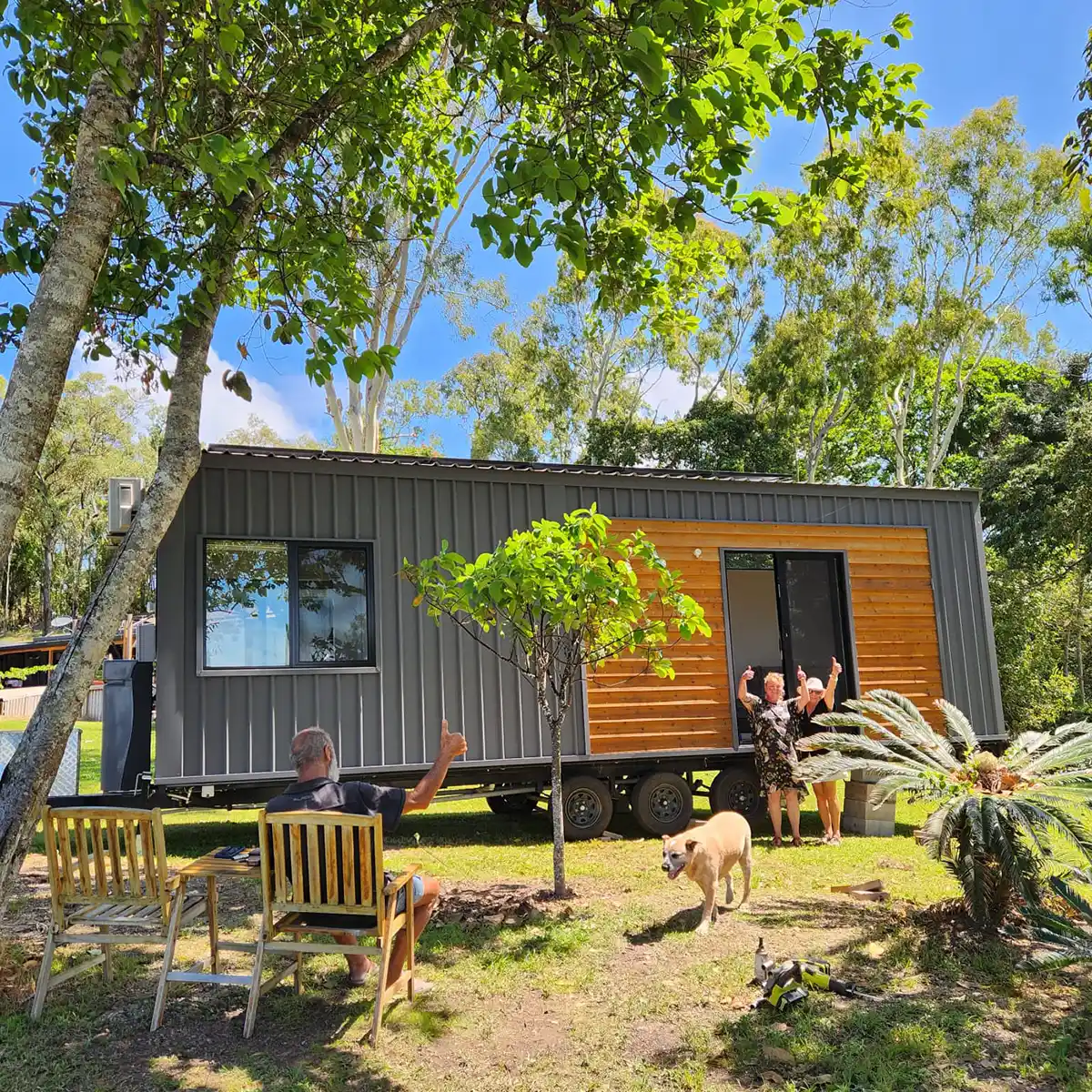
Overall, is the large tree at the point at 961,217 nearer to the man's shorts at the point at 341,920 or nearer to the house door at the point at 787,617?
the house door at the point at 787,617

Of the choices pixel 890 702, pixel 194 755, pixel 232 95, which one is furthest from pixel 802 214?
pixel 194 755

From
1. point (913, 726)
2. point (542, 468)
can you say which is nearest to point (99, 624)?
point (542, 468)

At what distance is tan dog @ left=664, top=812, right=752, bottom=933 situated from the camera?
4703 millimetres

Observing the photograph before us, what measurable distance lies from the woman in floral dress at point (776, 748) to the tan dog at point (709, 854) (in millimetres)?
2018

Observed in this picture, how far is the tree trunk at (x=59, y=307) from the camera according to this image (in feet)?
13.1

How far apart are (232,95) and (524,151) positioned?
110 inches

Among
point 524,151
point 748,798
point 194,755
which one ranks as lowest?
point 748,798

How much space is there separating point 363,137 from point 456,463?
289 centimetres

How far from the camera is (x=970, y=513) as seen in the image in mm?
9703

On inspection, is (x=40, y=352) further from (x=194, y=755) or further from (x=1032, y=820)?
(x=1032, y=820)

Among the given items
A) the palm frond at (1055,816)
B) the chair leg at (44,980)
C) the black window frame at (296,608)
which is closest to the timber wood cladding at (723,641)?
the black window frame at (296,608)

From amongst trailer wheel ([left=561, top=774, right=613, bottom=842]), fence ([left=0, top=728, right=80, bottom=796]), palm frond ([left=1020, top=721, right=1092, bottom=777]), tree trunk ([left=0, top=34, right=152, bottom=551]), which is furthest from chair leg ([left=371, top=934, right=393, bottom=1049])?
fence ([left=0, top=728, right=80, bottom=796])

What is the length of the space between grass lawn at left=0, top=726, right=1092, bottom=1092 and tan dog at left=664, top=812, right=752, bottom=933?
213 millimetres

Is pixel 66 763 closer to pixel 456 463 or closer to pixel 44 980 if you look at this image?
pixel 456 463
